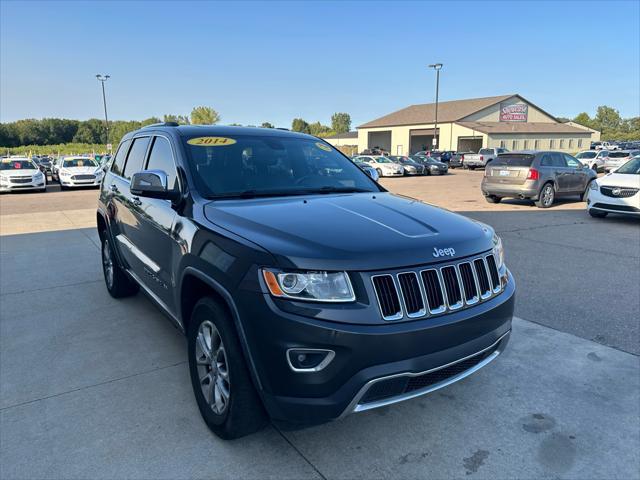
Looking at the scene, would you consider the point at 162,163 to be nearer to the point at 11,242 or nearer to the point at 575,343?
the point at 575,343

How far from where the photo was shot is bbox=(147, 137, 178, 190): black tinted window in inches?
135

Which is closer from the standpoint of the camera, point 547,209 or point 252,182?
point 252,182

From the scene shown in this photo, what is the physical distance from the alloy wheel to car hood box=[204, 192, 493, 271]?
2.17 ft

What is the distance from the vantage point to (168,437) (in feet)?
9.15

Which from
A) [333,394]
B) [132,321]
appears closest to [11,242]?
[132,321]

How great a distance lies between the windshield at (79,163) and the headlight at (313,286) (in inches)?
912

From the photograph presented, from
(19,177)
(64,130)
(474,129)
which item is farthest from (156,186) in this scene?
(64,130)

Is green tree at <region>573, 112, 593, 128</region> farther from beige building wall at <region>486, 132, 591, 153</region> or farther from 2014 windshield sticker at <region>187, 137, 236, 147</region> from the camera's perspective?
2014 windshield sticker at <region>187, 137, 236, 147</region>

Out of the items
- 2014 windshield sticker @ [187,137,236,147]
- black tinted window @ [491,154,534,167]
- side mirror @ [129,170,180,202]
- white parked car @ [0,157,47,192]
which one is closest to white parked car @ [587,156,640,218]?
black tinted window @ [491,154,534,167]

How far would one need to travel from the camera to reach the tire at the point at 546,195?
44.0 ft

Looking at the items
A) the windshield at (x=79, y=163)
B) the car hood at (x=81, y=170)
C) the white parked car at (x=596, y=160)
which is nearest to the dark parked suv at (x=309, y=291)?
the car hood at (x=81, y=170)

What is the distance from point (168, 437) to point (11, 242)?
8001 millimetres

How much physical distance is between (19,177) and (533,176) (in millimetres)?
20003

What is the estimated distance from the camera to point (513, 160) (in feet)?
45.2
